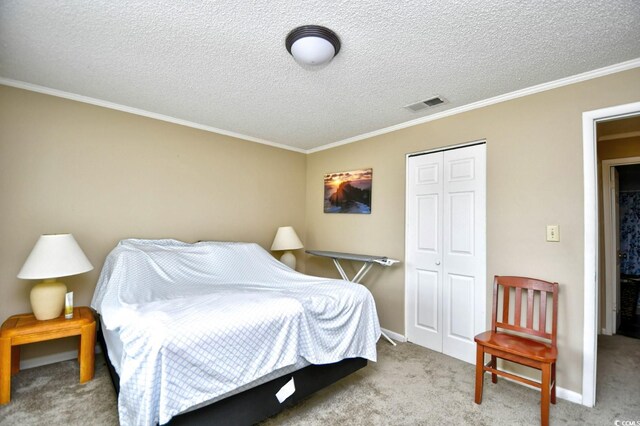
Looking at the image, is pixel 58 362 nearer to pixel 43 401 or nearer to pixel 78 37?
pixel 43 401

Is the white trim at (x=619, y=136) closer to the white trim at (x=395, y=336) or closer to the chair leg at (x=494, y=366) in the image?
the chair leg at (x=494, y=366)

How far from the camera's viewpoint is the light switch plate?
2246mm

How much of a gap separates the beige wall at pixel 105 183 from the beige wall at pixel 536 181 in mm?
1995

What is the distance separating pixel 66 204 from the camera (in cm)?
265

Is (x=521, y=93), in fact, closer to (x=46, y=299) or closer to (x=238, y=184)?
(x=238, y=184)

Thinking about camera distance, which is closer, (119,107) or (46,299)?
(46,299)

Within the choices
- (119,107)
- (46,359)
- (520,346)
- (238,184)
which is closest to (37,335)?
(46,359)

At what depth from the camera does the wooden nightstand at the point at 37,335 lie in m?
1.98

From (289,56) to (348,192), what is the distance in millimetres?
2093

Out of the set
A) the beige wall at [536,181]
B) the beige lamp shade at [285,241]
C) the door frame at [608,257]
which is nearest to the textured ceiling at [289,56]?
the beige wall at [536,181]

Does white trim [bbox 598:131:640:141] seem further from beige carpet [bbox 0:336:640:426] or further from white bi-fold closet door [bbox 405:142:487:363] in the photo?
beige carpet [bbox 0:336:640:426]

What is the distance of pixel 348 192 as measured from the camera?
12.6 feet

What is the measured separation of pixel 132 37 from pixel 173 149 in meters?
1.55

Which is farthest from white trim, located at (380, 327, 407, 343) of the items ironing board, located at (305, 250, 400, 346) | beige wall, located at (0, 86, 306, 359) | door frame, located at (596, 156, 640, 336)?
door frame, located at (596, 156, 640, 336)
